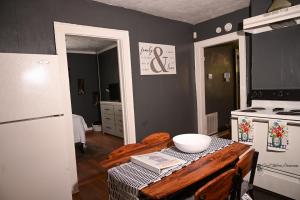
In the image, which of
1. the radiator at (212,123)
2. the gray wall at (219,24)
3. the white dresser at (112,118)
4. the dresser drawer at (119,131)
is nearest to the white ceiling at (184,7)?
the gray wall at (219,24)

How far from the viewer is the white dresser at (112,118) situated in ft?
16.4

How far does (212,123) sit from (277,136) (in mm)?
2422

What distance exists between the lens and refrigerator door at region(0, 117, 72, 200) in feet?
5.80

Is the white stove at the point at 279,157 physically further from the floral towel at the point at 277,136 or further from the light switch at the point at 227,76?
the light switch at the point at 227,76

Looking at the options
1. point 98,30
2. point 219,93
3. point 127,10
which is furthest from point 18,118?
point 219,93

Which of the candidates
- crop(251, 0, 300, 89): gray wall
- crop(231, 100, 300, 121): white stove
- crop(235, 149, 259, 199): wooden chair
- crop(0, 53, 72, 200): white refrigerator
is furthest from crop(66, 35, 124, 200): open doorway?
crop(235, 149, 259, 199): wooden chair

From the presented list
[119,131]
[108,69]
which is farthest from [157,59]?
[108,69]

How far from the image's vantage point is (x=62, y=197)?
6.90ft

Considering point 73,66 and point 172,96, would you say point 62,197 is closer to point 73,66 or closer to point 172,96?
point 172,96

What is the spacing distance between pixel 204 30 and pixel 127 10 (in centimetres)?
152

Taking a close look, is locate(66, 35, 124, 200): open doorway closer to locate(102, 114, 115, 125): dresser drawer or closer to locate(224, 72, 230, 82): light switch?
locate(102, 114, 115, 125): dresser drawer

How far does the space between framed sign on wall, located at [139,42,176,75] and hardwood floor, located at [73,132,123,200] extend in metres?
1.70

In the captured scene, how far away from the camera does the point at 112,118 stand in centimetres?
530

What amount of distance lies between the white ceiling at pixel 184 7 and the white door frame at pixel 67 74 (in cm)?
40
